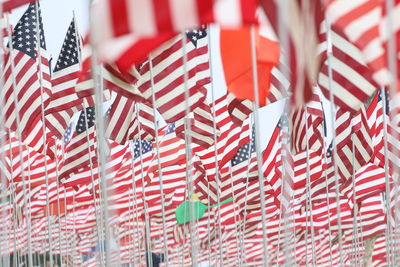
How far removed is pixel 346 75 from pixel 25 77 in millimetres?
4507

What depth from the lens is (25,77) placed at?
12211mm

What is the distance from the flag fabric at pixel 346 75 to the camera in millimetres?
8969

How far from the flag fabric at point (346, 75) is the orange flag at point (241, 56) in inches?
42.0

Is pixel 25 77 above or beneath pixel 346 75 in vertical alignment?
above

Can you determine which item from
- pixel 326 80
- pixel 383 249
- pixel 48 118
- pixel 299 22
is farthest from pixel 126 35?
pixel 383 249

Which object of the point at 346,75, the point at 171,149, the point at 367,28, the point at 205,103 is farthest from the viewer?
the point at 171,149

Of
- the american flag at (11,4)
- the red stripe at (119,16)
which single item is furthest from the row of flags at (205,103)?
the american flag at (11,4)

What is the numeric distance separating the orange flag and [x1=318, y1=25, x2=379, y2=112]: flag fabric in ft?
3.50

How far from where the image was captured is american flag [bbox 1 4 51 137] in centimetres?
1209

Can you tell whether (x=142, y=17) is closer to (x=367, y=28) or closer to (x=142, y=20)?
(x=142, y=20)

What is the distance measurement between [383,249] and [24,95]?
19.4 m

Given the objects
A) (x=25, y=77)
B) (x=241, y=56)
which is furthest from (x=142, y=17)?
(x=25, y=77)

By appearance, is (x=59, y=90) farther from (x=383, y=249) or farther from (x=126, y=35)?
(x=383, y=249)

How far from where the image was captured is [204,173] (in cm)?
2083
